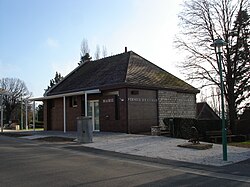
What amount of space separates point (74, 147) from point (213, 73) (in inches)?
599

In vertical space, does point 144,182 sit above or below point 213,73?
below

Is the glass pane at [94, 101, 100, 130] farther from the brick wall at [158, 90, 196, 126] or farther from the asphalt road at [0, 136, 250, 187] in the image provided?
the asphalt road at [0, 136, 250, 187]

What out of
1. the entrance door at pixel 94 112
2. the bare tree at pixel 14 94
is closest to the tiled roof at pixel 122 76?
the entrance door at pixel 94 112

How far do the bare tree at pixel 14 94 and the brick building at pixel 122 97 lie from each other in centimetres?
4477

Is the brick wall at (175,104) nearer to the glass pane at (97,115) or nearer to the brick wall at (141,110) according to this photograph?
the brick wall at (141,110)

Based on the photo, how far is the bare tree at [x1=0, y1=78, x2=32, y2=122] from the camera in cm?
7244

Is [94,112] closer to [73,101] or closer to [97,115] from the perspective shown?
[97,115]

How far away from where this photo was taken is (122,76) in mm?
24625

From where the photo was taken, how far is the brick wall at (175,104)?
25719mm

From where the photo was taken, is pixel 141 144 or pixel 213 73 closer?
pixel 141 144

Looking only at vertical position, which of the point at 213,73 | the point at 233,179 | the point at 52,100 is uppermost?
the point at 213,73

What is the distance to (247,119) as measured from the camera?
2950 cm

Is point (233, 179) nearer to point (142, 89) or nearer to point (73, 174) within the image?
point (73, 174)

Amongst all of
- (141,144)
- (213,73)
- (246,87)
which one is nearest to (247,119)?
(246,87)
